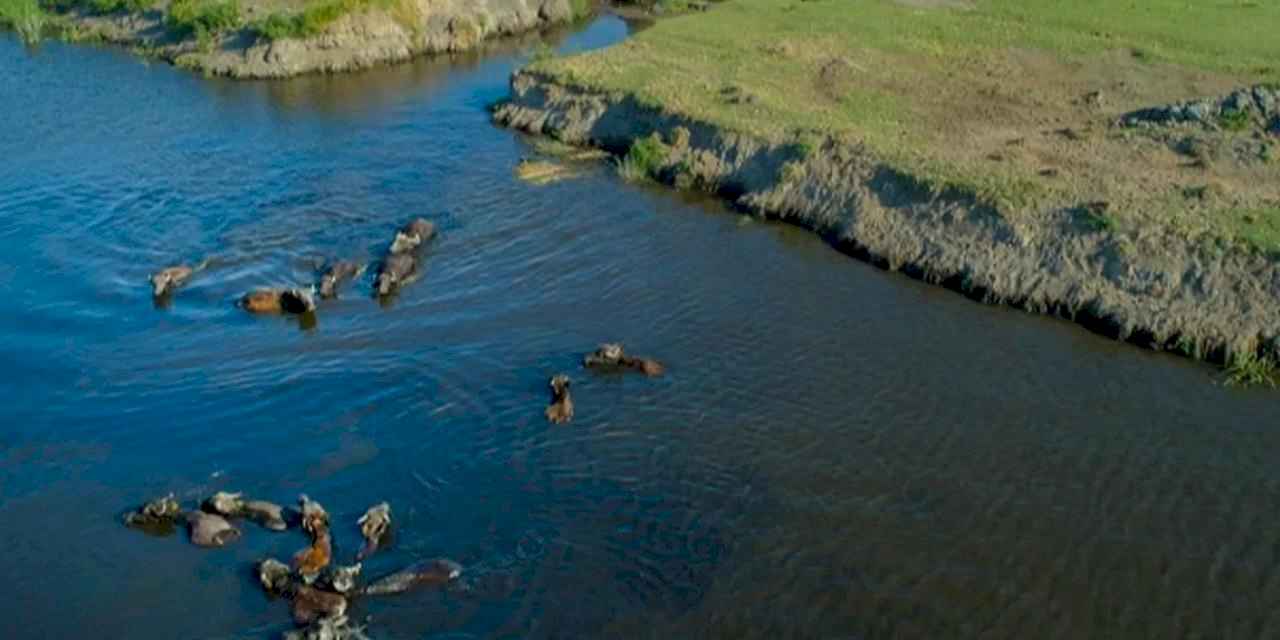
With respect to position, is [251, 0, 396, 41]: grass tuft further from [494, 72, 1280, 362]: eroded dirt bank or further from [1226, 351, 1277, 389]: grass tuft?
[1226, 351, 1277, 389]: grass tuft

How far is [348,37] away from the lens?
40.7 meters

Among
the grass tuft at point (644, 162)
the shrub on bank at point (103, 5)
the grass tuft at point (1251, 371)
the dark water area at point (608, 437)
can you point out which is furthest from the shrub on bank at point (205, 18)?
the grass tuft at point (1251, 371)

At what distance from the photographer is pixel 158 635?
14336 millimetres

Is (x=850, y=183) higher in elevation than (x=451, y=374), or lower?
higher

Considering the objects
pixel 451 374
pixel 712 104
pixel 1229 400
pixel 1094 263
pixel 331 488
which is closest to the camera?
pixel 331 488

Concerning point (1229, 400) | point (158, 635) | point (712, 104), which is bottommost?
point (158, 635)

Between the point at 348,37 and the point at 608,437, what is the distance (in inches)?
1068

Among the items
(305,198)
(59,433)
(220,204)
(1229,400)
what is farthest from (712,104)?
(59,433)

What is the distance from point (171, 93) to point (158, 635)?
2647 cm

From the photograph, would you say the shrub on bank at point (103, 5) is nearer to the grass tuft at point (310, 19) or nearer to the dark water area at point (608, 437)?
the grass tuft at point (310, 19)

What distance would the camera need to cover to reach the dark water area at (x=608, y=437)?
14.7 meters

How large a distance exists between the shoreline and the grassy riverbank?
332 inches

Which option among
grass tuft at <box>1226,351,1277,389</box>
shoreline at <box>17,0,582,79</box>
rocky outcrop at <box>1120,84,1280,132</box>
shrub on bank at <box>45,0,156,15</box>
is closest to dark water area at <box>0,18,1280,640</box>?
grass tuft at <box>1226,351,1277,389</box>

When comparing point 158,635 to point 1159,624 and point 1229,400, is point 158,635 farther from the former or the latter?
point 1229,400
